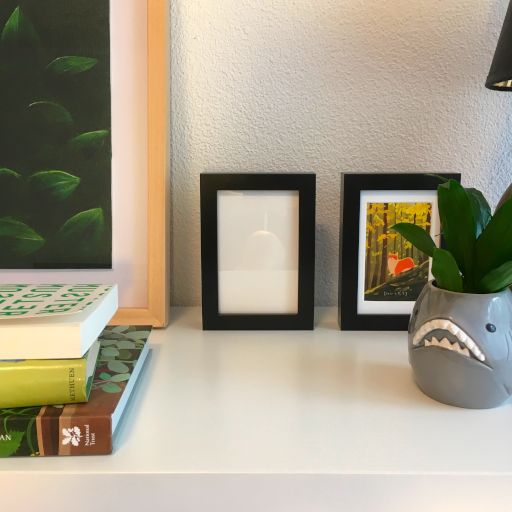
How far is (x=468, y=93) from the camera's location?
0.82m

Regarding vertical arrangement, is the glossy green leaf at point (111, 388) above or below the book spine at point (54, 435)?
above

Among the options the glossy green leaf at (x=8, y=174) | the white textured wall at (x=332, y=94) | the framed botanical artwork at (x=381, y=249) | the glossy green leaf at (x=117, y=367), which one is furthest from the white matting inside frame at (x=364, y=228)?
the glossy green leaf at (x=8, y=174)

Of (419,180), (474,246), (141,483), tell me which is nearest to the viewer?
(141,483)

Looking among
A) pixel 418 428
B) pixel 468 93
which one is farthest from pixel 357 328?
pixel 468 93

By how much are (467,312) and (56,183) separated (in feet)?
1.71

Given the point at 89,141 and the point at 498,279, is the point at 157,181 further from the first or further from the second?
the point at 498,279

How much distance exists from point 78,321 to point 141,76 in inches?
14.7

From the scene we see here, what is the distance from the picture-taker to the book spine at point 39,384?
0.48 meters

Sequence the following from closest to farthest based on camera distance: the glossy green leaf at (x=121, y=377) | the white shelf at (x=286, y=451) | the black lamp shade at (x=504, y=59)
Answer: the white shelf at (x=286, y=451), the glossy green leaf at (x=121, y=377), the black lamp shade at (x=504, y=59)

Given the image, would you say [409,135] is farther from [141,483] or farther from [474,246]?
[141,483]

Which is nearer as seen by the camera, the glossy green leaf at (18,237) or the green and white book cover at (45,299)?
the green and white book cover at (45,299)

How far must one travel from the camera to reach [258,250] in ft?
2.48

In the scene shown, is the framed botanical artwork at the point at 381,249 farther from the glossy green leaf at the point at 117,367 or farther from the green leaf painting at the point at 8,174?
the green leaf painting at the point at 8,174

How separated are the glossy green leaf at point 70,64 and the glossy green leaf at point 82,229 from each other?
178mm
